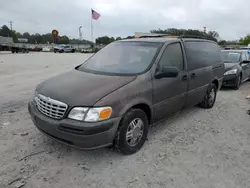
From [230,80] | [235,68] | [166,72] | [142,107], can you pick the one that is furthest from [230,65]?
[142,107]

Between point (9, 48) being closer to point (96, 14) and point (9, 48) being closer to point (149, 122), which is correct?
point (96, 14)

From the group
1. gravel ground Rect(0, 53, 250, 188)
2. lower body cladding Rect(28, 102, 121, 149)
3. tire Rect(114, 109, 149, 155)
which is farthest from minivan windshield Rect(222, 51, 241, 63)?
lower body cladding Rect(28, 102, 121, 149)

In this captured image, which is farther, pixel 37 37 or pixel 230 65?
pixel 37 37

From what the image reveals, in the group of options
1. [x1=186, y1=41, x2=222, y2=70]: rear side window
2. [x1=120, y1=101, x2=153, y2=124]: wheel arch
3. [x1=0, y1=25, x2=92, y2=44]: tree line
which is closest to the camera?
[x1=120, y1=101, x2=153, y2=124]: wheel arch

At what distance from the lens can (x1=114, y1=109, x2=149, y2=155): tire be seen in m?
2.98

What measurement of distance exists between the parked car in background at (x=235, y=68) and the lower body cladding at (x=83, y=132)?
20.4ft

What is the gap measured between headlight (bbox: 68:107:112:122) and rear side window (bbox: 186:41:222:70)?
2.29 m

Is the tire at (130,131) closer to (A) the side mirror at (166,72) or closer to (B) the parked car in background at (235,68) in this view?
(A) the side mirror at (166,72)

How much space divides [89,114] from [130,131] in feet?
2.50

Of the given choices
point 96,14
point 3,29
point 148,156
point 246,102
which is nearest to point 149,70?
point 148,156

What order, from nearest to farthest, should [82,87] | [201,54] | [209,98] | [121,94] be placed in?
1. [121,94]
2. [82,87]
3. [201,54]
4. [209,98]

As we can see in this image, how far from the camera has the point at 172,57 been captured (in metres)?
3.87

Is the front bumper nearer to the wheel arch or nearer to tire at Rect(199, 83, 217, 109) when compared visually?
tire at Rect(199, 83, 217, 109)

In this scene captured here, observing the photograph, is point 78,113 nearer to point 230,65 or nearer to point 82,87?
point 82,87
